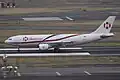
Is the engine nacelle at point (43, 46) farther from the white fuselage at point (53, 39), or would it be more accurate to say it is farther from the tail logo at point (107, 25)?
the tail logo at point (107, 25)

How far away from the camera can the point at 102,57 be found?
58.2 meters

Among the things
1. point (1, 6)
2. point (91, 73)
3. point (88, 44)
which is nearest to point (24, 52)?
point (88, 44)

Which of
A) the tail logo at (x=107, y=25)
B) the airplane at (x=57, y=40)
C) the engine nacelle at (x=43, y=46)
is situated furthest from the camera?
the tail logo at (x=107, y=25)

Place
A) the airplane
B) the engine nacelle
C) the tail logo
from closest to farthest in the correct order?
the engine nacelle → the airplane → the tail logo

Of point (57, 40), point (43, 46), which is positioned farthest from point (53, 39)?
point (43, 46)

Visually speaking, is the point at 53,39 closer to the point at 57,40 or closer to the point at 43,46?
the point at 57,40

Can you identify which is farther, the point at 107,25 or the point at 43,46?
the point at 107,25

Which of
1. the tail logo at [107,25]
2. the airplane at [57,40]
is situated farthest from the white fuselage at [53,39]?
the tail logo at [107,25]

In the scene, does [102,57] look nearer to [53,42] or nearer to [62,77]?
[53,42]

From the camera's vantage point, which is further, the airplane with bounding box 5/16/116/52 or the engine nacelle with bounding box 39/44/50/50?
the airplane with bounding box 5/16/116/52

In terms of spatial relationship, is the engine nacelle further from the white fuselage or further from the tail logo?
the tail logo

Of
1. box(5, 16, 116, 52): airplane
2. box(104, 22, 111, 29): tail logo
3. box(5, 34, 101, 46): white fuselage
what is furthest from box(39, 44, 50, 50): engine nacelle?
box(104, 22, 111, 29): tail logo

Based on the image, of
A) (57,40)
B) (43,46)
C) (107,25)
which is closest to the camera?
(43,46)

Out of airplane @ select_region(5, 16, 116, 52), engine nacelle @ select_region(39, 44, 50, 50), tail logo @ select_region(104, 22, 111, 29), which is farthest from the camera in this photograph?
tail logo @ select_region(104, 22, 111, 29)
